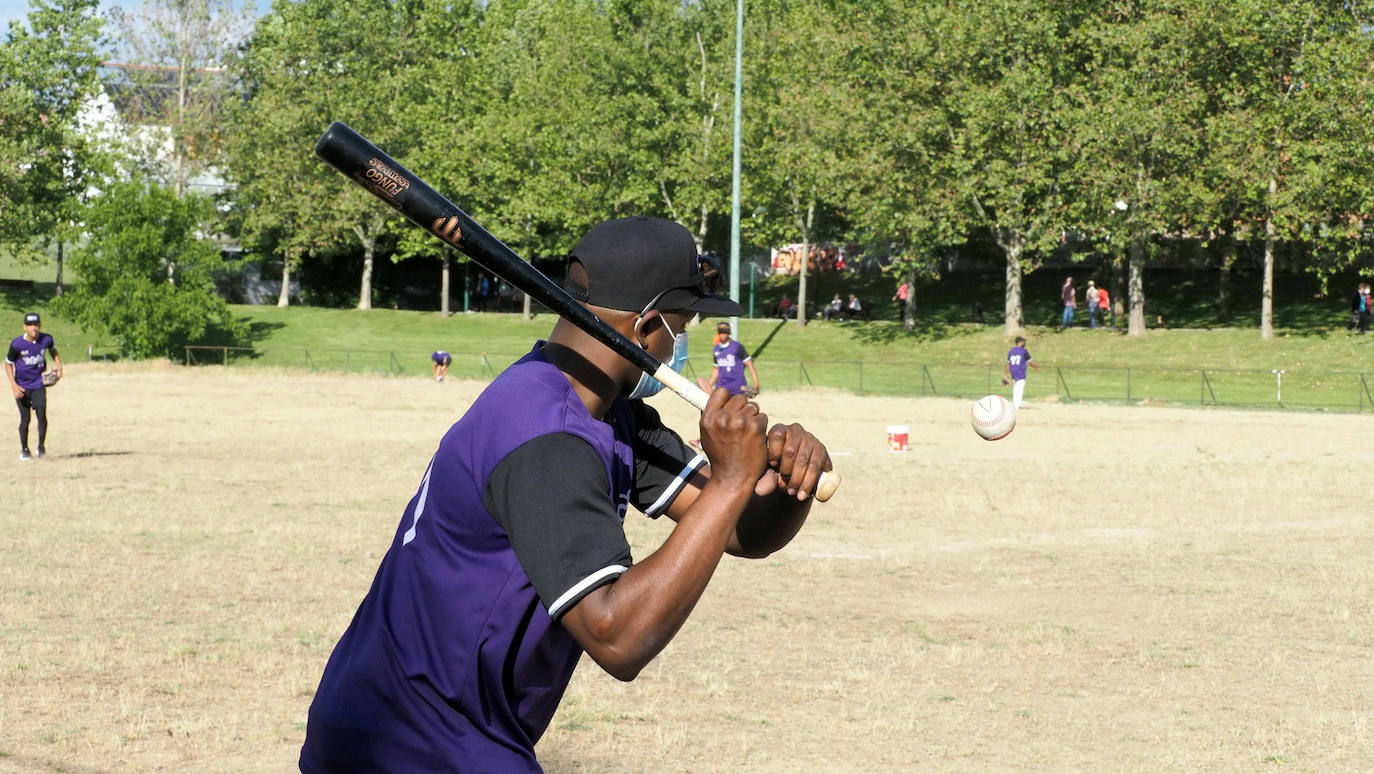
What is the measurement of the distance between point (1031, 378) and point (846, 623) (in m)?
30.7

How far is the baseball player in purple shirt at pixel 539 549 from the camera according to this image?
10.0 feet

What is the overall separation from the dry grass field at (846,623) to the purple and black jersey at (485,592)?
12.9 feet

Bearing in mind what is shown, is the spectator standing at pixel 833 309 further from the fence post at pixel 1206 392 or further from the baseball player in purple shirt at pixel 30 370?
the baseball player in purple shirt at pixel 30 370

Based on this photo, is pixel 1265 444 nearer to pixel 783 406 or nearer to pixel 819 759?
pixel 783 406

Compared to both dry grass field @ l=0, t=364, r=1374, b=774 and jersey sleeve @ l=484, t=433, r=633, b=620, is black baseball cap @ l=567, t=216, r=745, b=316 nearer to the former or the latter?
jersey sleeve @ l=484, t=433, r=633, b=620

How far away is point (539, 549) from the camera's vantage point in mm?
3045

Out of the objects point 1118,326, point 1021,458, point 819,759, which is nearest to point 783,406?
point 1021,458

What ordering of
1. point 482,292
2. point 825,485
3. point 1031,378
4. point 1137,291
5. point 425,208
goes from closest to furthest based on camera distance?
1. point 825,485
2. point 425,208
3. point 1031,378
4. point 1137,291
5. point 482,292

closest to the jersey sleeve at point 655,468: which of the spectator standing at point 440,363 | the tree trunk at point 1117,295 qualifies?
the spectator standing at point 440,363

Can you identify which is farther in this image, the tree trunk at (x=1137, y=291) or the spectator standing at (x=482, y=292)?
the spectator standing at (x=482, y=292)

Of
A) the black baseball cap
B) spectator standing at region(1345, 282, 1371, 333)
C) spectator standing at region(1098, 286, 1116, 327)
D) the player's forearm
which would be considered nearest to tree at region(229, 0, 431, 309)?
spectator standing at region(1098, 286, 1116, 327)

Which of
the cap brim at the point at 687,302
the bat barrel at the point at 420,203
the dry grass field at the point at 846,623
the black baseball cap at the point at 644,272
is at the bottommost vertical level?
the dry grass field at the point at 846,623

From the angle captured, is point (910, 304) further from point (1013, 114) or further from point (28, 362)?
point (28, 362)

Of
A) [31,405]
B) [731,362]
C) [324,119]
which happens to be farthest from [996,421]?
[324,119]
